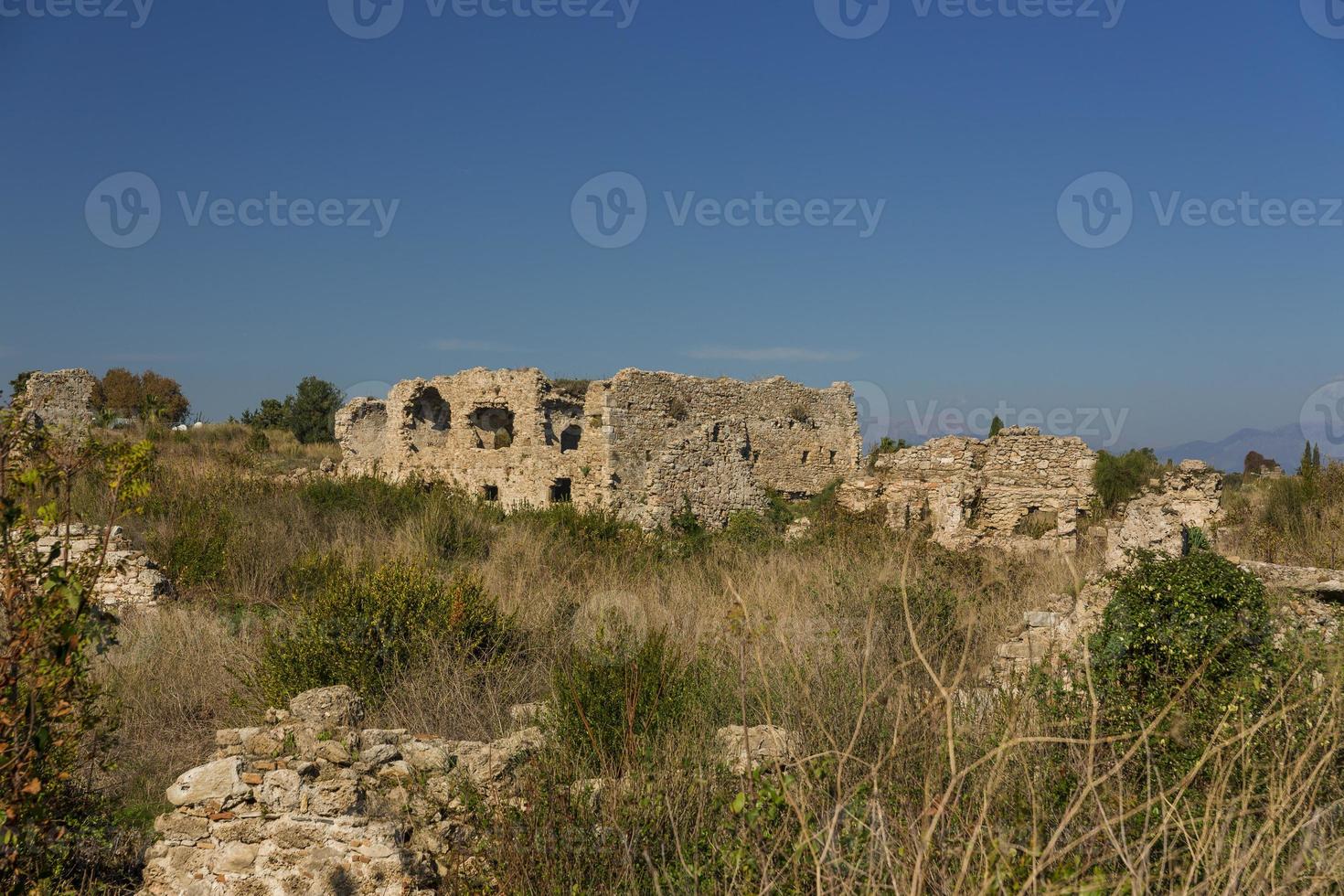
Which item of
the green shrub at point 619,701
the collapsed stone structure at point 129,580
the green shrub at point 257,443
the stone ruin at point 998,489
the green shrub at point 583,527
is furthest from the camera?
the green shrub at point 257,443

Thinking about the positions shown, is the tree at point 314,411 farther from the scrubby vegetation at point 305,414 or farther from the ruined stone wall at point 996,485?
the ruined stone wall at point 996,485

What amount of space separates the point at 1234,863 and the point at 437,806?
3.21 m

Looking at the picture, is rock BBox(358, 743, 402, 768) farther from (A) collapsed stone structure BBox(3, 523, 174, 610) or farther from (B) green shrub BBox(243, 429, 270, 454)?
(B) green shrub BBox(243, 429, 270, 454)

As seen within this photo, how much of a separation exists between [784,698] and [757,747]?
40cm

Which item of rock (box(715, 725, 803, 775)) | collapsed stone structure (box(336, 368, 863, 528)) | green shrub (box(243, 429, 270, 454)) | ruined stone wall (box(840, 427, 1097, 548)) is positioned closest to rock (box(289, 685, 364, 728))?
rock (box(715, 725, 803, 775))

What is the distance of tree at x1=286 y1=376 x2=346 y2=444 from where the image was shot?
32.6 meters

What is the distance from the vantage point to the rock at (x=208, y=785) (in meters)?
3.86

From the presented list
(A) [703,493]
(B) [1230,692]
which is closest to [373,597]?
(B) [1230,692]

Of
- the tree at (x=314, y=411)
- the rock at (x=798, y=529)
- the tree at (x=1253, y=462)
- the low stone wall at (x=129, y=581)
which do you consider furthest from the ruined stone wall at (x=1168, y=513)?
the tree at (x=314, y=411)

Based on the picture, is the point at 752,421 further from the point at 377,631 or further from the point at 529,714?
the point at 529,714

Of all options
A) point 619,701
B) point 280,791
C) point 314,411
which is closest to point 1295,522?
point 619,701

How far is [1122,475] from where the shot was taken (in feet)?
63.1

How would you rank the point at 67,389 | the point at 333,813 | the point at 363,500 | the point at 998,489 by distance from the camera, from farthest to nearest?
the point at 67,389 → the point at 998,489 → the point at 363,500 → the point at 333,813

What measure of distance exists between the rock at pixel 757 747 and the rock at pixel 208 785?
7.17ft
